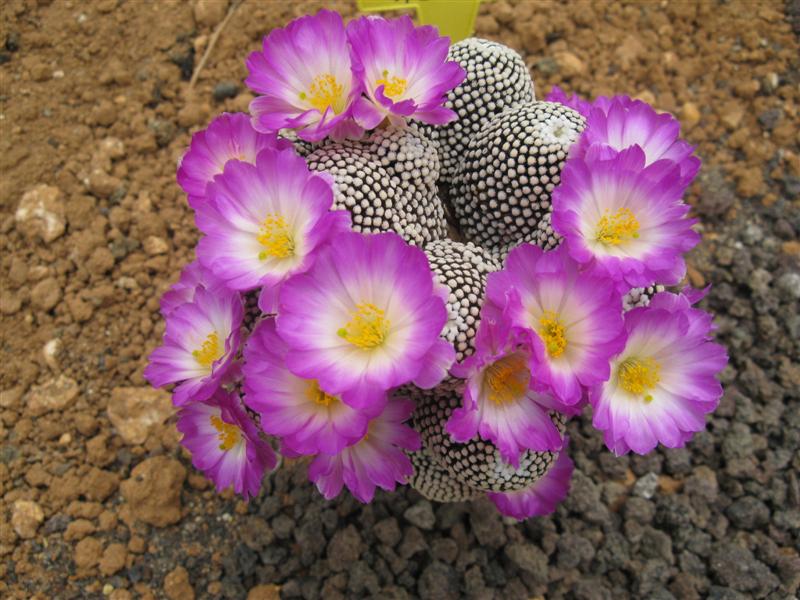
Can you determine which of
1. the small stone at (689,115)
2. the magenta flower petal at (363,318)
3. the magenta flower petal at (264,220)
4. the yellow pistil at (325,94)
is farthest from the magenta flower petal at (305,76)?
the small stone at (689,115)

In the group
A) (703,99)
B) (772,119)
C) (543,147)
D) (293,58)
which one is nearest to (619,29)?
(703,99)

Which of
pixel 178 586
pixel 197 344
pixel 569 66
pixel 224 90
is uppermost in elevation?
pixel 197 344

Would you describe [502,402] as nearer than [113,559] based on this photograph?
Yes

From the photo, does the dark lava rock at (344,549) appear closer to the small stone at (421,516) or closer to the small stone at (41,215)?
the small stone at (421,516)

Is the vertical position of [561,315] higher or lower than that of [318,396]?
higher

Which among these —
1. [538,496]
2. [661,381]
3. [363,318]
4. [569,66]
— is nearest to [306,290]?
[363,318]

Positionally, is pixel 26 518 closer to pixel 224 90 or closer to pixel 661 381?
pixel 224 90

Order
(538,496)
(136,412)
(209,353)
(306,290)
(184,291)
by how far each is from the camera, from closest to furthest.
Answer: (306,290) → (209,353) → (184,291) → (538,496) → (136,412)

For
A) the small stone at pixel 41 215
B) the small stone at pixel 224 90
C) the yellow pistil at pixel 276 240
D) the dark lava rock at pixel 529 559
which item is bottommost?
the dark lava rock at pixel 529 559
